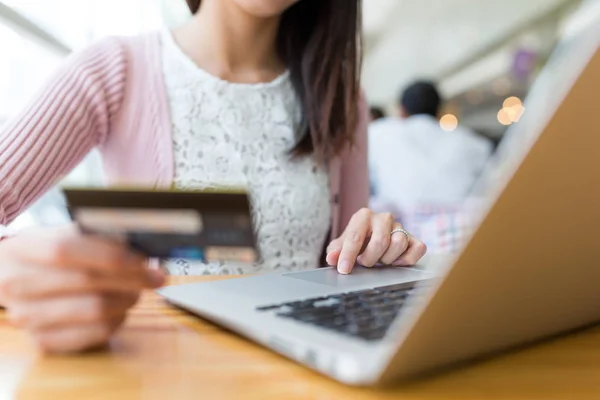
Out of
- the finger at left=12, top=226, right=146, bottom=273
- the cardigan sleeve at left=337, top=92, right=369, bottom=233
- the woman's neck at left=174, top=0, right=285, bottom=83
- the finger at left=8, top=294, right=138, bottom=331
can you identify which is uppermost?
the woman's neck at left=174, top=0, right=285, bottom=83

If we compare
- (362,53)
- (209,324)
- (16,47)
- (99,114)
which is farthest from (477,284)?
(16,47)

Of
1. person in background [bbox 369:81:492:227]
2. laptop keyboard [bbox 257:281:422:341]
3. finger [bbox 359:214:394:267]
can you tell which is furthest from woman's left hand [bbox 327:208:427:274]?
person in background [bbox 369:81:492:227]

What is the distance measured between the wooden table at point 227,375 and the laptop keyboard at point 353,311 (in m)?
0.03

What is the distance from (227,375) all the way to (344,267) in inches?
9.4

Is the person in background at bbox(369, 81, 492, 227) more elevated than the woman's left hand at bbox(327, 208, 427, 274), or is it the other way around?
the woman's left hand at bbox(327, 208, 427, 274)

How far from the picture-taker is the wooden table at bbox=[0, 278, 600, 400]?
26 centimetres

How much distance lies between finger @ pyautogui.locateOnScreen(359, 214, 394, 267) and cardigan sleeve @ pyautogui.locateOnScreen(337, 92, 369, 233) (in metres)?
0.37

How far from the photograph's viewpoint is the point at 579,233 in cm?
27

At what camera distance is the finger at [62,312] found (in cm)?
31

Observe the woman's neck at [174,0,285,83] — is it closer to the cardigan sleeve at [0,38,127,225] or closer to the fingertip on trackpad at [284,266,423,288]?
the cardigan sleeve at [0,38,127,225]

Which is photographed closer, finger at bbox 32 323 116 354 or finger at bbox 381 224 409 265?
finger at bbox 32 323 116 354

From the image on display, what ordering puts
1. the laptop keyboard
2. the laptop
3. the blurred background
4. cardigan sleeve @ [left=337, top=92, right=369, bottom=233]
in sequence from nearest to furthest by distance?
the laptop, the laptop keyboard, cardigan sleeve @ [left=337, top=92, right=369, bottom=233], the blurred background

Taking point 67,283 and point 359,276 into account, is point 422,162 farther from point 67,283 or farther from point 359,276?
point 67,283

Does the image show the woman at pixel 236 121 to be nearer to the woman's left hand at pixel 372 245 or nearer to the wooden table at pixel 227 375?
the woman's left hand at pixel 372 245
